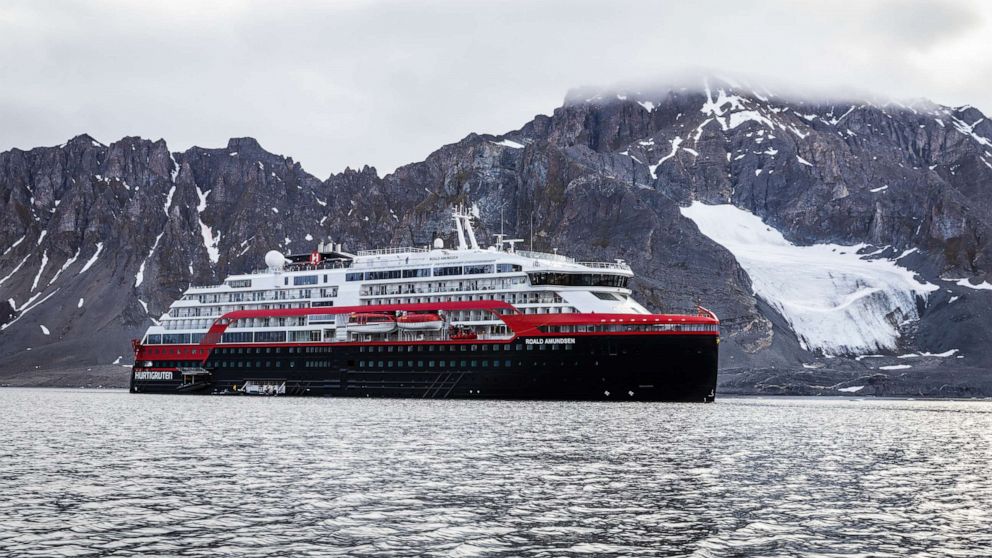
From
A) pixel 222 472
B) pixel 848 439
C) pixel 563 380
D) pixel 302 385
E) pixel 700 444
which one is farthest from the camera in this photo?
pixel 302 385

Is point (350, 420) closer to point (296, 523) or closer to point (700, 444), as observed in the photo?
point (700, 444)

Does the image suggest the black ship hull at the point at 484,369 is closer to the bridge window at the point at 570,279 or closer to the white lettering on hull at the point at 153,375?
the bridge window at the point at 570,279

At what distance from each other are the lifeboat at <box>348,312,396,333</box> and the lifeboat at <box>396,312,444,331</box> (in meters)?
1.50

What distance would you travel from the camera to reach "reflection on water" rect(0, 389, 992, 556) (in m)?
25.4

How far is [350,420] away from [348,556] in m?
46.1

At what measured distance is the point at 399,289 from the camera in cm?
11500

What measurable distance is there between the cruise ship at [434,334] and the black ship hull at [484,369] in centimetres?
12

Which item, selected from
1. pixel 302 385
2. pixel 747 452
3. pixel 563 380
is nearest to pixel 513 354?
pixel 563 380

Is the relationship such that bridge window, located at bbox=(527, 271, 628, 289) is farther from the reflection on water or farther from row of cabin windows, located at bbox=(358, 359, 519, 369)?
the reflection on water

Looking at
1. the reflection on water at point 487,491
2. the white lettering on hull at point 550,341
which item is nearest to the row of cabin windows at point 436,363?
the white lettering on hull at point 550,341

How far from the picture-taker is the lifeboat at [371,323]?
11094cm

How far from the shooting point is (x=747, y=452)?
48719mm

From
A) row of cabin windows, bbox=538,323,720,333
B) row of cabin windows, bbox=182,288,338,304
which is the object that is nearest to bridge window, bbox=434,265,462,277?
row of cabin windows, bbox=182,288,338,304

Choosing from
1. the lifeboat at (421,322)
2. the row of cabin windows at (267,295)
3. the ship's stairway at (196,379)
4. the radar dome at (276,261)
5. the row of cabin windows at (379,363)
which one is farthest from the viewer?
the radar dome at (276,261)
